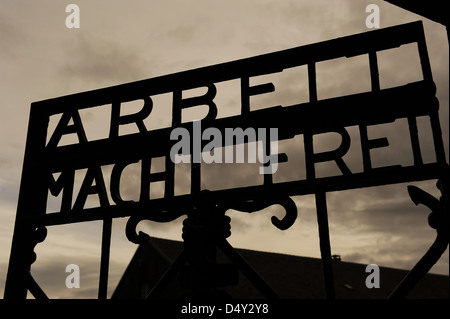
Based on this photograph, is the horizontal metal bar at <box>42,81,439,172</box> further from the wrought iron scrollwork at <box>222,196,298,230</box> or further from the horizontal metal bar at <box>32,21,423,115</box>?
the wrought iron scrollwork at <box>222,196,298,230</box>

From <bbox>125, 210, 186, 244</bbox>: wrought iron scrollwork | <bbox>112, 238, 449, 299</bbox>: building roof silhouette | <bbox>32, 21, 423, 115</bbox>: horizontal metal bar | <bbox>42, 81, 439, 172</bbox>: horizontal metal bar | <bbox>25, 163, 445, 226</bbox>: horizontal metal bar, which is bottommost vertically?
<bbox>125, 210, 186, 244</bbox>: wrought iron scrollwork

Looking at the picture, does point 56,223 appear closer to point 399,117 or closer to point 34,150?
point 34,150

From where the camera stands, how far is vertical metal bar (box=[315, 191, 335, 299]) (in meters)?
3.07

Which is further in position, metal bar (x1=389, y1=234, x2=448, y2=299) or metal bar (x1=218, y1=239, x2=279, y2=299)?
metal bar (x1=218, y1=239, x2=279, y2=299)

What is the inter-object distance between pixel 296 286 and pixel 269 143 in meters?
15.9

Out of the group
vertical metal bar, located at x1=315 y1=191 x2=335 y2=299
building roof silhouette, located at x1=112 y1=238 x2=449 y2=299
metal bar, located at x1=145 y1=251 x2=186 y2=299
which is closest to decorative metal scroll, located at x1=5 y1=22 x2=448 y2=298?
vertical metal bar, located at x1=315 y1=191 x2=335 y2=299

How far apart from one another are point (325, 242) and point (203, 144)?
1.29 metres

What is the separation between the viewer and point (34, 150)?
174 inches

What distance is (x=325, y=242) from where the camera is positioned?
318 centimetres

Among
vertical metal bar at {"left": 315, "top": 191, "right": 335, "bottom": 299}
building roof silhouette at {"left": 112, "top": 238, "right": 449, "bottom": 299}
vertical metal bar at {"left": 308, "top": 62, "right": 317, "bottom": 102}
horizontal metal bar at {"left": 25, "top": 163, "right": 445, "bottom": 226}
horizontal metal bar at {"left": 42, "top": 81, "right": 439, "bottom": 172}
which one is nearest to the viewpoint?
vertical metal bar at {"left": 315, "top": 191, "right": 335, "bottom": 299}

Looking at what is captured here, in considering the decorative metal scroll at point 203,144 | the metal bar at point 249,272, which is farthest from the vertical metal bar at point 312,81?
the metal bar at point 249,272

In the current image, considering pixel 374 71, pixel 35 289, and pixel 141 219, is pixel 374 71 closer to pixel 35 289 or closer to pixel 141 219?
pixel 141 219
